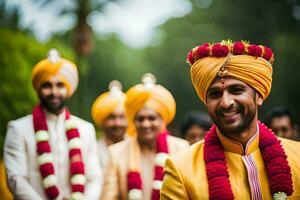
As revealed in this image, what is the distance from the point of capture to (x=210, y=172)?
15.2ft

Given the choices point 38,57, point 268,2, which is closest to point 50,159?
point 38,57

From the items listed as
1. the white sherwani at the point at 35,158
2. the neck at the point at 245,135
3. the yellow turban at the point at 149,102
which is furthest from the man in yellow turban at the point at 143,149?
the neck at the point at 245,135

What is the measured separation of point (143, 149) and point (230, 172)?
2.92 meters

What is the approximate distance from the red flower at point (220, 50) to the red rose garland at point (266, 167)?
2.03ft

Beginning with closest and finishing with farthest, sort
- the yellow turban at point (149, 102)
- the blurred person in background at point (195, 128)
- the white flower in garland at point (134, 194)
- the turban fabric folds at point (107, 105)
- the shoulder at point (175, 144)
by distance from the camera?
the white flower in garland at point (134, 194), the shoulder at point (175, 144), the yellow turban at point (149, 102), the blurred person in background at point (195, 128), the turban fabric folds at point (107, 105)

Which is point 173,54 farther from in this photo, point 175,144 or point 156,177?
point 156,177

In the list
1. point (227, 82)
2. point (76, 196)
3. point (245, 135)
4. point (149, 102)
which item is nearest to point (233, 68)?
point (227, 82)

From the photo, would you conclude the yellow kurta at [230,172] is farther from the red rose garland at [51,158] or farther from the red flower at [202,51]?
the red rose garland at [51,158]

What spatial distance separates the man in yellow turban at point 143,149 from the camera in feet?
23.4

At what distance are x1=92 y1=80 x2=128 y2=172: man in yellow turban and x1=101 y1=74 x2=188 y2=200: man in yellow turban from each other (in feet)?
5.56

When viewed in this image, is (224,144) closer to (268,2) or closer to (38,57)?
(38,57)

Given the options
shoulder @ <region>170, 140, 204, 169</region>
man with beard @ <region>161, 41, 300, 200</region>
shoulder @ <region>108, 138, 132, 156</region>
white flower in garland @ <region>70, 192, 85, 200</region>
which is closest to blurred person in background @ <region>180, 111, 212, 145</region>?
shoulder @ <region>108, 138, 132, 156</region>

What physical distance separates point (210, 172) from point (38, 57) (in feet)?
40.6

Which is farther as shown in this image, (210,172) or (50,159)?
(50,159)
